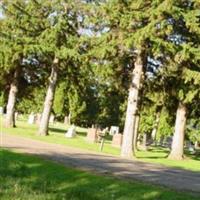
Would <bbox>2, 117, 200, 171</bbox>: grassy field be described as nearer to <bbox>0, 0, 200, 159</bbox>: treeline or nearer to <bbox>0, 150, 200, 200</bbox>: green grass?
<bbox>0, 0, 200, 159</bbox>: treeline

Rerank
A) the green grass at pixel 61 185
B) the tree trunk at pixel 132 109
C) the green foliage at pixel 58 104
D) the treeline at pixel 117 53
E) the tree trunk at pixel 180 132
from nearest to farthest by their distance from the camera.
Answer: the green grass at pixel 61 185 → the treeline at pixel 117 53 → the tree trunk at pixel 132 109 → the tree trunk at pixel 180 132 → the green foliage at pixel 58 104

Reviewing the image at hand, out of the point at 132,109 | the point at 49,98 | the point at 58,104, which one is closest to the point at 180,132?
the point at 132,109

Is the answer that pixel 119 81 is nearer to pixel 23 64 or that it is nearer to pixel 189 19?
pixel 189 19

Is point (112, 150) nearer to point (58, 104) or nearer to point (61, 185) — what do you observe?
point (61, 185)

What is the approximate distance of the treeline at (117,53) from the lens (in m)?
32.5

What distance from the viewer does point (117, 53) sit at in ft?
113

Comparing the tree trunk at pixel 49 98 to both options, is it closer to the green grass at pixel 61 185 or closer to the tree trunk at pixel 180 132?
the tree trunk at pixel 180 132

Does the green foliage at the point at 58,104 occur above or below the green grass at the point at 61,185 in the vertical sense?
above

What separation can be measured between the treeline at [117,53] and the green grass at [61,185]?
1555 centimetres

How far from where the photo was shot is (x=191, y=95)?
122ft

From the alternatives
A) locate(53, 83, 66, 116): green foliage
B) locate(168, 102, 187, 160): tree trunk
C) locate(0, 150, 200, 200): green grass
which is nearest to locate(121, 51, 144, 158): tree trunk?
locate(168, 102, 187, 160): tree trunk

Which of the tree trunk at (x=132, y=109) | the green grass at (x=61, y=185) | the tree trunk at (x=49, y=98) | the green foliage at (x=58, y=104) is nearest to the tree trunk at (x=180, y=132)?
the tree trunk at (x=132, y=109)

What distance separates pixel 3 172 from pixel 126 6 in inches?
799

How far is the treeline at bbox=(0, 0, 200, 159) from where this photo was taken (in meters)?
32.5
